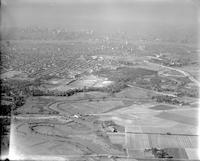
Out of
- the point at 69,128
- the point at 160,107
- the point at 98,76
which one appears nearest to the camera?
the point at 69,128

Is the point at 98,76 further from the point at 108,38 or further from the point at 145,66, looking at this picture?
the point at 108,38

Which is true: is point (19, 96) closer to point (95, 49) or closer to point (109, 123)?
point (109, 123)

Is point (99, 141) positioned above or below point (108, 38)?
below

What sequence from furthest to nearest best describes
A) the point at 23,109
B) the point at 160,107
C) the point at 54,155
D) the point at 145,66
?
the point at 145,66 < the point at 160,107 < the point at 23,109 < the point at 54,155

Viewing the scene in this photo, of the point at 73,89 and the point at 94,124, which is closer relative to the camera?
the point at 94,124

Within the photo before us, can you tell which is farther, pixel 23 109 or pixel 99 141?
pixel 23 109

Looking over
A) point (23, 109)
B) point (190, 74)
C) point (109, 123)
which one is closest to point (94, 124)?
point (109, 123)

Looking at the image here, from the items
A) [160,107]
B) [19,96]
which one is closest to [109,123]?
[160,107]
